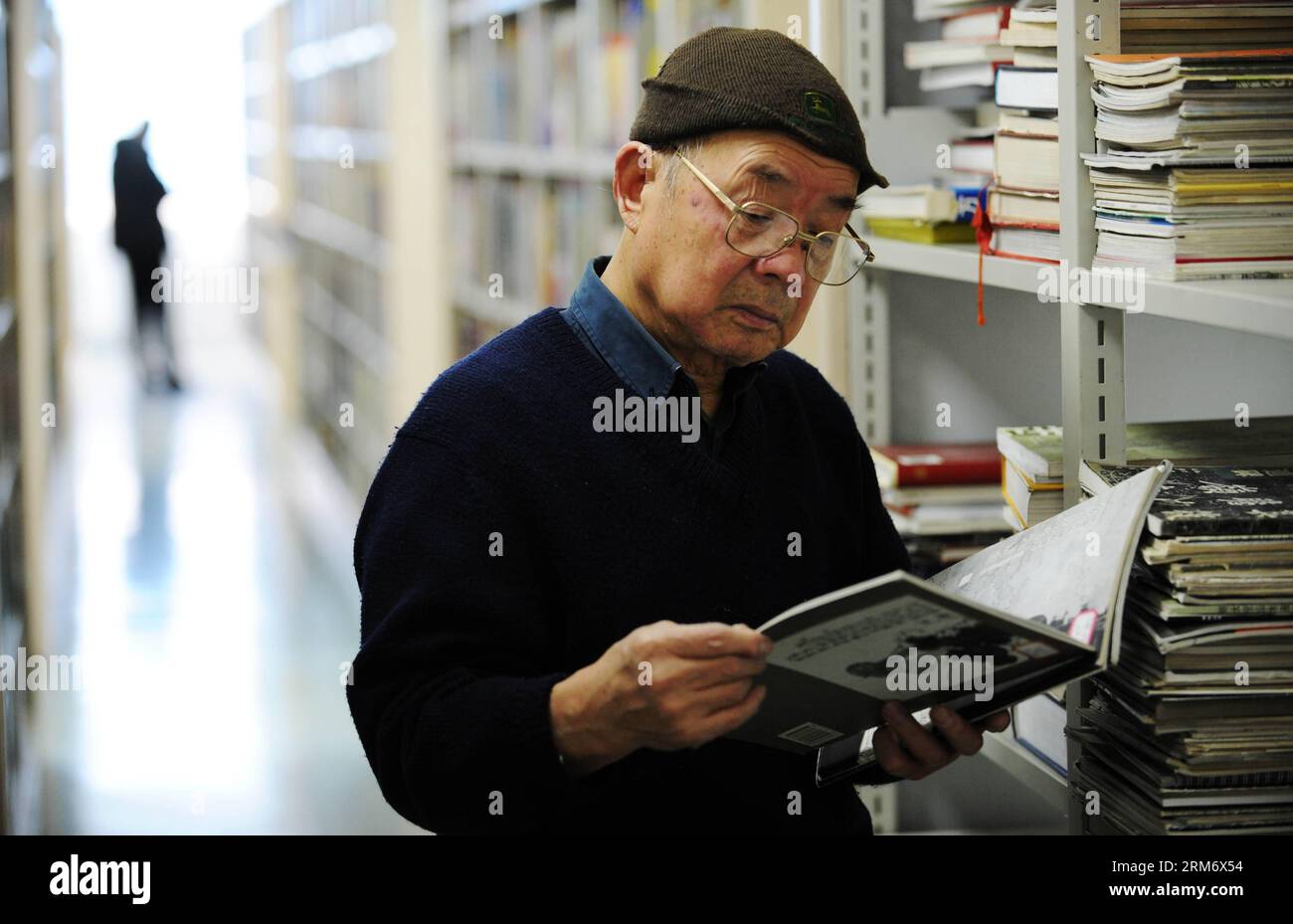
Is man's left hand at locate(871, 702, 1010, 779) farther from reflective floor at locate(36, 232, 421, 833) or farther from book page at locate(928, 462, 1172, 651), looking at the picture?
reflective floor at locate(36, 232, 421, 833)

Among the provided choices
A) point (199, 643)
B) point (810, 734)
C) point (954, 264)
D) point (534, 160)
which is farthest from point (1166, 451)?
point (199, 643)

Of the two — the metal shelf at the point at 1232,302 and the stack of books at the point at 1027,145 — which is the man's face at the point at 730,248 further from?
the stack of books at the point at 1027,145

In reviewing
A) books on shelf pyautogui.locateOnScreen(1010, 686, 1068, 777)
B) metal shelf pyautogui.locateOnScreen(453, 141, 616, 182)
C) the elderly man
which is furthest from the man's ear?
metal shelf pyautogui.locateOnScreen(453, 141, 616, 182)

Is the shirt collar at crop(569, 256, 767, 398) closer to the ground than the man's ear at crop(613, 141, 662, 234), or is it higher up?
closer to the ground

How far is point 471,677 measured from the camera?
1.18 metres

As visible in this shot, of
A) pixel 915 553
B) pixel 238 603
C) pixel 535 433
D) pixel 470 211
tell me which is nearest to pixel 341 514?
pixel 238 603

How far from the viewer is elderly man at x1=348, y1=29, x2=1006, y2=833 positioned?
1.19m

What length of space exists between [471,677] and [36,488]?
3.16 meters

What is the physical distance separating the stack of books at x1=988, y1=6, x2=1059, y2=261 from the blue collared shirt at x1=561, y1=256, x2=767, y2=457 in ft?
1.46

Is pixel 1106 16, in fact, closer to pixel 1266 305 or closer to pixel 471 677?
pixel 1266 305

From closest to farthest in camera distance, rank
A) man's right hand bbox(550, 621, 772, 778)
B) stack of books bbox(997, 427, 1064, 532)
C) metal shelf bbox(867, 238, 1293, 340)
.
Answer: man's right hand bbox(550, 621, 772, 778)
metal shelf bbox(867, 238, 1293, 340)
stack of books bbox(997, 427, 1064, 532)

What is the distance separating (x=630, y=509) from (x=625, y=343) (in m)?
0.16

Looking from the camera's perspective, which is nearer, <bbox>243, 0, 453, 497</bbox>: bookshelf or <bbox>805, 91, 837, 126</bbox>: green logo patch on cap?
<bbox>805, 91, 837, 126</bbox>: green logo patch on cap

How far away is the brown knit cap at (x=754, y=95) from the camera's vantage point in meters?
1.23
